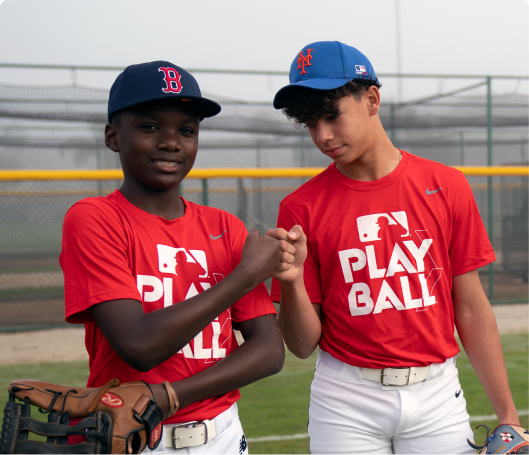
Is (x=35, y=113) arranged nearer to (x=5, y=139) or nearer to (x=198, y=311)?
(x=5, y=139)

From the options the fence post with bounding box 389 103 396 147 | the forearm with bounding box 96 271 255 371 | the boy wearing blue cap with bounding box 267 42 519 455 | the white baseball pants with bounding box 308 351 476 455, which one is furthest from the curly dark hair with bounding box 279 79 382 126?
the fence post with bounding box 389 103 396 147

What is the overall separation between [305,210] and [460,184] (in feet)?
1.66

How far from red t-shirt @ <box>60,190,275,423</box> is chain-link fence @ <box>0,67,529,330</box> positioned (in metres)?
2.41

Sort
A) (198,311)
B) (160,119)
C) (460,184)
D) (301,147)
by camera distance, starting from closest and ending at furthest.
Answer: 1. (198,311)
2. (160,119)
3. (460,184)
4. (301,147)

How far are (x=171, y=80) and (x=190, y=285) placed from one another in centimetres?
55

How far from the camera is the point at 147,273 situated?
1370mm

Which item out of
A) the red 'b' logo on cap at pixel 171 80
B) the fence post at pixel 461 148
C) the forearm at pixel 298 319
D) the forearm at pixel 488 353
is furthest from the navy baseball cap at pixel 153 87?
the fence post at pixel 461 148

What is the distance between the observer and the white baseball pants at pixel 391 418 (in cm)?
156

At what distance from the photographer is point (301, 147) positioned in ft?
30.0

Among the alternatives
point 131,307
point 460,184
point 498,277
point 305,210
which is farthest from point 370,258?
point 498,277

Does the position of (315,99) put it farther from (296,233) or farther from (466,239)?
(466,239)

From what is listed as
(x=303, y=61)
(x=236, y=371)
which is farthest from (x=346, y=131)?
(x=236, y=371)

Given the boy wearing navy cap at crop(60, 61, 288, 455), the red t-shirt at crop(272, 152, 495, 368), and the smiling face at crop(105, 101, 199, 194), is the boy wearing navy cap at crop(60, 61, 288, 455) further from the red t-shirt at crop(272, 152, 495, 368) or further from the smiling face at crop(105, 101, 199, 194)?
the red t-shirt at crop(272, 152, 495, 368)

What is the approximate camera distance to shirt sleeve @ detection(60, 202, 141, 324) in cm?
126
